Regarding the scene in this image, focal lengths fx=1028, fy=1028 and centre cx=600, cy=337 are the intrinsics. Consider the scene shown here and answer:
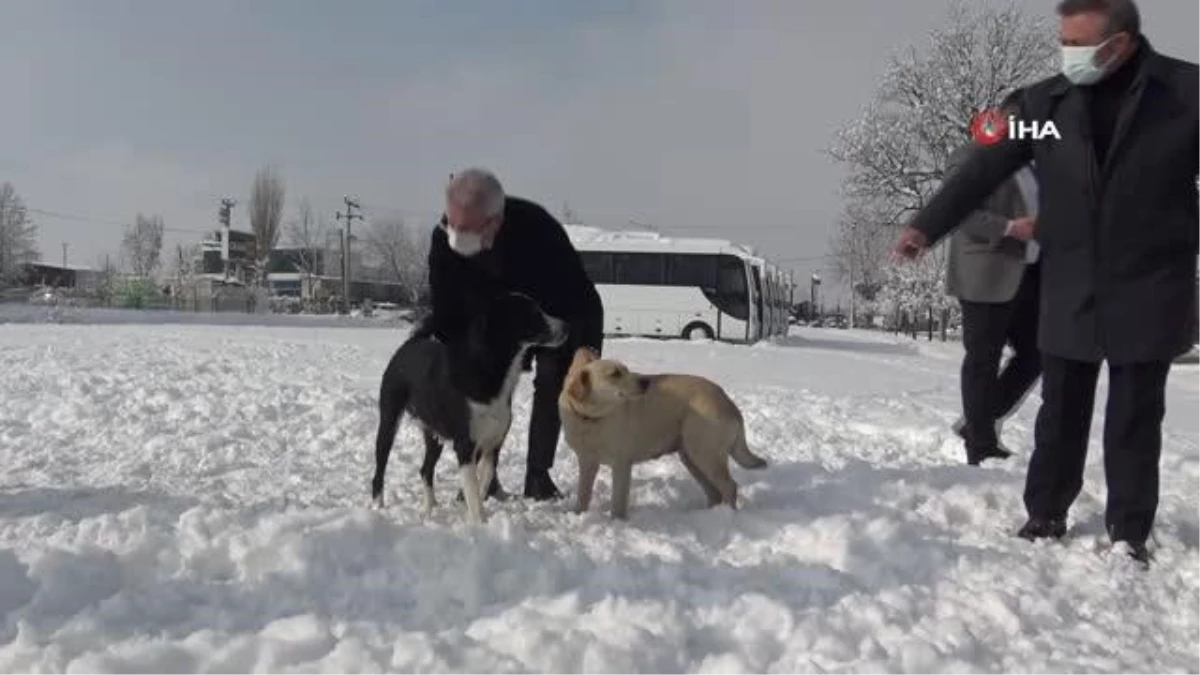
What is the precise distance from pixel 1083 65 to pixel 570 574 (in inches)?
103

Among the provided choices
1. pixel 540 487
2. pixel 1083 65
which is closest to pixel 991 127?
pixel 1083 65

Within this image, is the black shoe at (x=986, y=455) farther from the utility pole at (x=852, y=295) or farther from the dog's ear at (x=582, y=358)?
the utility pole at (x=852, y=295)

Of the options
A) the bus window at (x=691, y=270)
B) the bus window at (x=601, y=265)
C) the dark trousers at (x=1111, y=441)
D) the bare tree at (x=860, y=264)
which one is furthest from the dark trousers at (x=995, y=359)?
the bare tree at (x=860, y=264)

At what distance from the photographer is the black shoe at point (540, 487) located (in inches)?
199

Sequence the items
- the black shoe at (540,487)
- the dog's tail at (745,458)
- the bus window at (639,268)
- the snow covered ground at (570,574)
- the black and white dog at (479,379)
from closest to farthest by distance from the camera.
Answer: the snow covered ground at (570,574) < the black and white dog at (479,379) < the dog's tail at (745,458) < the black shoe at (540,487) < the bus window at (639,268)

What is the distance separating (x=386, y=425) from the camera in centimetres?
502

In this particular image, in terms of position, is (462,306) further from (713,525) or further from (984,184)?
(984,184)

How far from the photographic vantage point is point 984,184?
14.0 ft

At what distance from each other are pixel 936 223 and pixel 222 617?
3.12m

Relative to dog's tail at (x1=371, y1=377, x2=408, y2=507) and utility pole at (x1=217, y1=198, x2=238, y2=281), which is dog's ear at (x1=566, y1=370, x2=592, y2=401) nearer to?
dog's tail at (x1=371, y1=377, x2=408, y2=507)

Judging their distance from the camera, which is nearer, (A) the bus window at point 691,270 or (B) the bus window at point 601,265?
(A) the bus window at point 691,270

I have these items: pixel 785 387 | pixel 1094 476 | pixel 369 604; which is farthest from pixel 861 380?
pixel 369 604

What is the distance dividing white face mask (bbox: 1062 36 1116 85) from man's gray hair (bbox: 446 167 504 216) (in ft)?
7.58

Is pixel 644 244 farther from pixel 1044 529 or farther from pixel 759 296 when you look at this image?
pixel 1044 529
